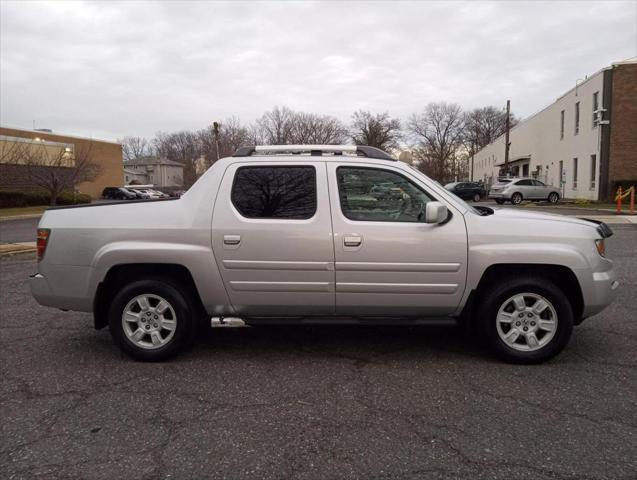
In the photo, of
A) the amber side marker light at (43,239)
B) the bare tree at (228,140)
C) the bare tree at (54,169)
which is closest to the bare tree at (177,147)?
the bare tree at (228,140)

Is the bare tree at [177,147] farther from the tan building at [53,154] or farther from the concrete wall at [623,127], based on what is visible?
the concrete wall at [623,127]

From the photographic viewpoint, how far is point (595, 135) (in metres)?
26.6

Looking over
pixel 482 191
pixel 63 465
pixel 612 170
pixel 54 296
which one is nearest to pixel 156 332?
pixel 54 296

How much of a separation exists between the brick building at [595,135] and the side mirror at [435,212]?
26.5 metres

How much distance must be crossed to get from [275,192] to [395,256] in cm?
118

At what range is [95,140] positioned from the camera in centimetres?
5153

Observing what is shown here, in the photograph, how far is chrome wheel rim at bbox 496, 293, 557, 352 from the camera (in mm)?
3988

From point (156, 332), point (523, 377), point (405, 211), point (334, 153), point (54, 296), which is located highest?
point (334, 153)

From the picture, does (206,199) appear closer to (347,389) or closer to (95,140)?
(347,389)

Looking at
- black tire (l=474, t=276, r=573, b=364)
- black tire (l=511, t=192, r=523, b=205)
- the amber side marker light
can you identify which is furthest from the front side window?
black tire (l=511, t=192, r=523, b=205)

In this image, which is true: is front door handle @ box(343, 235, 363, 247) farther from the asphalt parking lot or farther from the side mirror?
the asphalt parking lot

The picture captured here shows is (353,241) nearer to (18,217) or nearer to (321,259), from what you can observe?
(321,259)

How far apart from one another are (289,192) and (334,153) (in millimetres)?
635

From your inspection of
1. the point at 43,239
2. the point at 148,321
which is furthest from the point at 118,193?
the point at 148,321
